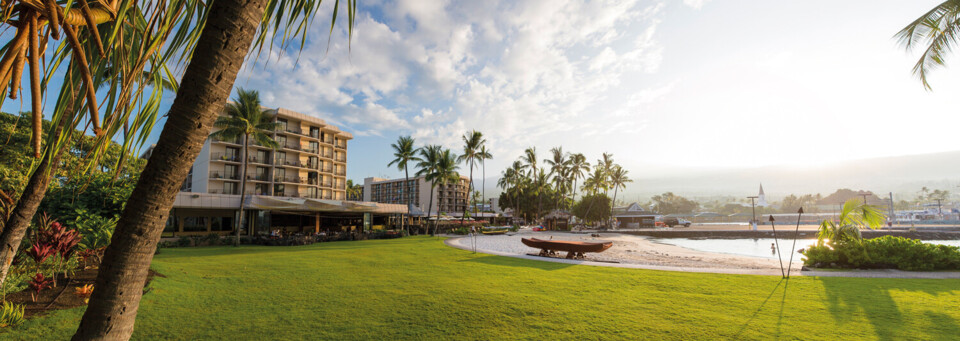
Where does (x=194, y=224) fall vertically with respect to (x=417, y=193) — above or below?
below

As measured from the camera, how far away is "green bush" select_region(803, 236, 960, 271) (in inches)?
427

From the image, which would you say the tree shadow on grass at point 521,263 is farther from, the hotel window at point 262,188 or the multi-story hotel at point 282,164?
the hotel window at point 262,188

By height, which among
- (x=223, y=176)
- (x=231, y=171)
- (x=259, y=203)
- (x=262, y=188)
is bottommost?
(x=259, y=203)

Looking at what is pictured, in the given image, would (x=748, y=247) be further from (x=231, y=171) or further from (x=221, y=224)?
(x=231, y=171)

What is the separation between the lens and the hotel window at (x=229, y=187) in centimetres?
3871

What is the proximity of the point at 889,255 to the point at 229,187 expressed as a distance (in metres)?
47.0

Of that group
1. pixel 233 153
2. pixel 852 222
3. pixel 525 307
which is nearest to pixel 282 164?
pixel 233 153

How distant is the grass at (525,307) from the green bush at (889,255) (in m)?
2.91

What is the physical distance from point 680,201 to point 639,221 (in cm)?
12218

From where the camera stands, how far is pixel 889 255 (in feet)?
37.0

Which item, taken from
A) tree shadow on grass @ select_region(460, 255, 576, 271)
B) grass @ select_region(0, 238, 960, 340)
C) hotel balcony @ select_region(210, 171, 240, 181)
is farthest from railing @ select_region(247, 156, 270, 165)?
tree shadow on grass @ select_region(460, 255, 576, 271)

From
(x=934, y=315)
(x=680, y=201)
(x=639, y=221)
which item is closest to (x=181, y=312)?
(x=934, y=315)

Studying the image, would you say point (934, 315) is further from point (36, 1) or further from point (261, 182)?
point (261, 182)

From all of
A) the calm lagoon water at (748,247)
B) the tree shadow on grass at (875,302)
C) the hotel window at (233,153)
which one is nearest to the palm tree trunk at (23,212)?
the tree shadow on grass at (875,302)
